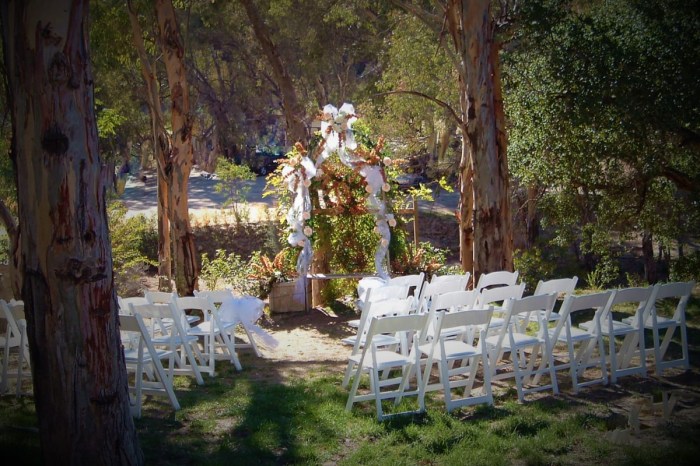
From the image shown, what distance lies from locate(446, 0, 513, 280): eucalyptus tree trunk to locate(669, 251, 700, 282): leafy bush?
2952 mm

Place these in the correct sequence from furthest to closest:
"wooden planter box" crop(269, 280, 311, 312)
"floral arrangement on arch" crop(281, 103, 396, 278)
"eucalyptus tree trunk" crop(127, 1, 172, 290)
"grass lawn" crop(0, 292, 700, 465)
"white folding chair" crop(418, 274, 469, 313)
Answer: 1. "eucalyptus tree trunk" crop(127, 1, 172, 290)
2. "wooden planter box" crop(269, 280, 311, 312)
3. "floral arrangement on arch" crop(281, 103, 396, 278)
4. "white folding chair" crop(418, 274, 469, 313)
5. "grass lawn" crop(0, 292, 700, 465)

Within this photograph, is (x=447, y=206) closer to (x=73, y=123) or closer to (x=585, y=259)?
(x=585, y=259)

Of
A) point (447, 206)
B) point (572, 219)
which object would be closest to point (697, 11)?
point (572, 219)

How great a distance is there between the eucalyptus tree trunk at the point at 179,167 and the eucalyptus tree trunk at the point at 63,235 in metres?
7.20

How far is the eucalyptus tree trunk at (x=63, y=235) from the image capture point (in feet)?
13.5

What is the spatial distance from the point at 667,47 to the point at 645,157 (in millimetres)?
1512

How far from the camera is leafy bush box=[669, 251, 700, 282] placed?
11.2m

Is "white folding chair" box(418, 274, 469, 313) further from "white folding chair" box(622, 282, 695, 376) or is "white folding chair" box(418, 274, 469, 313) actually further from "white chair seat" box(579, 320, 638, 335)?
"white folding chair" box(622, 282, 695, 376)

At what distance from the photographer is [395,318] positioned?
223 inches

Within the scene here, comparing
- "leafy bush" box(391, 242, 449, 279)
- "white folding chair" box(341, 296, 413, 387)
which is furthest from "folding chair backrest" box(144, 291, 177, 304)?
"leafy bush" box(391, 242, 449, 279)

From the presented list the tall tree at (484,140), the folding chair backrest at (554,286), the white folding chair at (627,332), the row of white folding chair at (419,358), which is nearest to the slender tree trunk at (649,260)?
the tall tree at (484,140)

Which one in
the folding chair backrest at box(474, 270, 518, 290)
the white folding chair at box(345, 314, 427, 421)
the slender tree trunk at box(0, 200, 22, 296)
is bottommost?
the white folding chair at box(345, 314, 427, 421)

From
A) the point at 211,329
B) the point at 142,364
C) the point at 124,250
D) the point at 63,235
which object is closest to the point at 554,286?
the point at 211,329

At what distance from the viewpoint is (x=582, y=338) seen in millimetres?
6633
